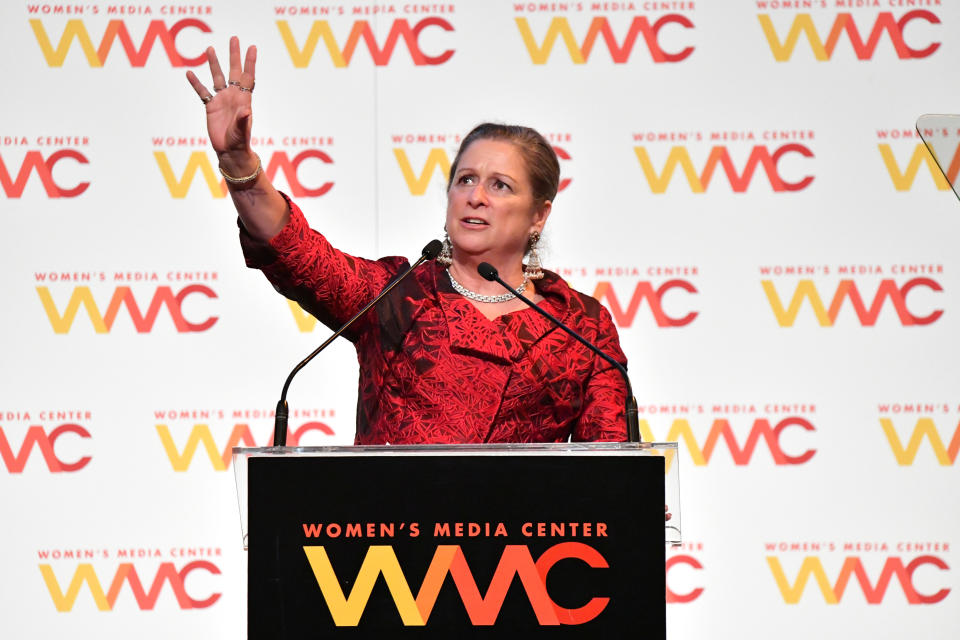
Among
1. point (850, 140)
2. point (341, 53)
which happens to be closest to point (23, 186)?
point (341, 53)

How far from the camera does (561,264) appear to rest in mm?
3693

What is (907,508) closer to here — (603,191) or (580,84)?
(603,191)

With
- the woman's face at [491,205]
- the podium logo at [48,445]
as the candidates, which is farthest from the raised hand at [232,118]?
the podium logo at [48,445]

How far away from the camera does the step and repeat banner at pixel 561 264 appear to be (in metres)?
3.62

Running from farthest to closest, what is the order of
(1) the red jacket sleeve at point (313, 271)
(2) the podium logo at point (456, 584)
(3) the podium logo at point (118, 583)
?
(3) the podium logo at point (118, 583), (1) the red jacket sleeve at point (313, 271), (2) the podium logo at point (456, 584)

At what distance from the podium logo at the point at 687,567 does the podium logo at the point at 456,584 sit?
2040 millimetres

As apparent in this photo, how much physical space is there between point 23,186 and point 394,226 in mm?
1160

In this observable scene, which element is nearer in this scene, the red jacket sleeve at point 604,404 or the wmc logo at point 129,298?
the red jacket sleeve at point 604,404

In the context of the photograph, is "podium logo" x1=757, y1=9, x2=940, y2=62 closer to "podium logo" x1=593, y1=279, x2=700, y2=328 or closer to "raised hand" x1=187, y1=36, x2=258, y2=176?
"podium logo" x1=593, y1=279, x2=700, y2=328

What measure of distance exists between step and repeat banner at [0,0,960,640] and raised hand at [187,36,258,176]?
1.58 metres

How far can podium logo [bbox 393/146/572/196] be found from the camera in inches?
Answer: 145

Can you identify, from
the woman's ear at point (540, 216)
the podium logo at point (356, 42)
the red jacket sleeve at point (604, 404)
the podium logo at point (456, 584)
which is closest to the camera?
the podium logo at point (456, 584)

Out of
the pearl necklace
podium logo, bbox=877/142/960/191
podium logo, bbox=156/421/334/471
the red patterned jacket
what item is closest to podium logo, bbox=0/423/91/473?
podium logo, bbox=156/421/334/471

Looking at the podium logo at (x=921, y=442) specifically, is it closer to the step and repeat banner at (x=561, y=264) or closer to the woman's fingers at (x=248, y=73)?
the step and repeat banner at (x=561, y=264)
